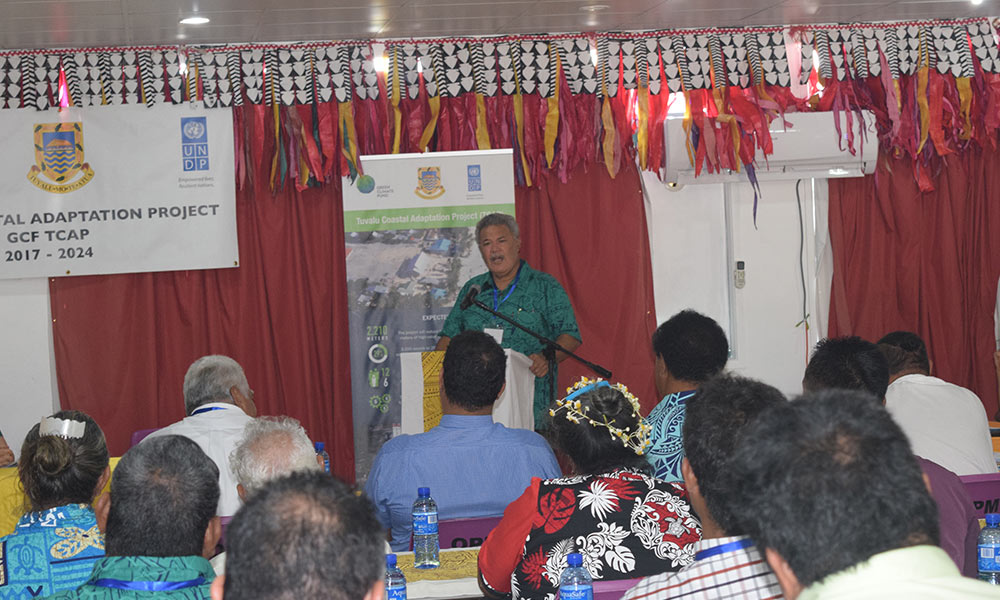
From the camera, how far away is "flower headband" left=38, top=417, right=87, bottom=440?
2.88m

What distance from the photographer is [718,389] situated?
6.77ft

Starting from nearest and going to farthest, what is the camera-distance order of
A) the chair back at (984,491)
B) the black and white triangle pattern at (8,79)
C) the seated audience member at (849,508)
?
1. the seated audience member at (849,508)
2. the chair back at (984,491)
3. the black and white triangle pattern at (8,79)

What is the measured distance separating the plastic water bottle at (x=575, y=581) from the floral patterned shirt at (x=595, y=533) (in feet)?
0.16

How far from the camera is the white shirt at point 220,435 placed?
3658 mm

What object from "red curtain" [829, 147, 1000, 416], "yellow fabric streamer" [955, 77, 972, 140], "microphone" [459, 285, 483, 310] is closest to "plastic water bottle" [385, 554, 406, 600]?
"microphone" [459, 285, 483, 310]

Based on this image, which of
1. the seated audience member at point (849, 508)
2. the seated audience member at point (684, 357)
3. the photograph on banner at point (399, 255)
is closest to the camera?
the seated audience member at point (849, 508)

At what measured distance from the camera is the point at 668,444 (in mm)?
3391

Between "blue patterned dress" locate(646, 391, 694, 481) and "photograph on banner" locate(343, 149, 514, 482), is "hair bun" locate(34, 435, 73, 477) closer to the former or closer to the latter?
"blue patterned dress" locate(646, 391, 694, 481)

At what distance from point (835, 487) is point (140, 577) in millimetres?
1167

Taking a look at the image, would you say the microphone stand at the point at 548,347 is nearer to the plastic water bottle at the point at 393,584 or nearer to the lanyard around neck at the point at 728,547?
the plastic water bottle at the point at 393,584

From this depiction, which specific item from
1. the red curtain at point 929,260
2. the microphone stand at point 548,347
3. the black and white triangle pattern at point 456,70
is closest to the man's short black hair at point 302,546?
the microphone stand at point 548,347

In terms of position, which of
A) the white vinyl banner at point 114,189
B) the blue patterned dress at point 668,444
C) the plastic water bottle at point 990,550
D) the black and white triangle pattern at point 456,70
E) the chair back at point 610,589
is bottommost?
the plastic water bottle at point 990,550

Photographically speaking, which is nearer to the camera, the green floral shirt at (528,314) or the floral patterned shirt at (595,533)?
the floral patterned shirt at (595,533)

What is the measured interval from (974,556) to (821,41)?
13.8ft
